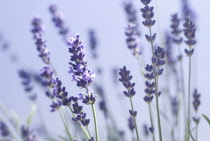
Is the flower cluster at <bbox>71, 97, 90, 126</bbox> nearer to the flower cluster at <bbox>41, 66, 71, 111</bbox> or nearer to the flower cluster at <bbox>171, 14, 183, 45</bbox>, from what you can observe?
the flower cluster at <bbox>41, 66, 71, 111</bbox>

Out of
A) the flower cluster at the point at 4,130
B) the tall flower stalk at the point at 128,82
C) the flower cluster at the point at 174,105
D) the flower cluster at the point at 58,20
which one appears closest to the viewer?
the tall flower stalk at the point at 128,82

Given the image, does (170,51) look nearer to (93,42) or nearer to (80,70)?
(93,42)

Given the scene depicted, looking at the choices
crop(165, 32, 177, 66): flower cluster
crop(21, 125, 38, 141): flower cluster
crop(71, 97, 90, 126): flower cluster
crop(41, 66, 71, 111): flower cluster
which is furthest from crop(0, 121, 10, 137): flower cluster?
crop(165, 32, 177, 66): flower cluster

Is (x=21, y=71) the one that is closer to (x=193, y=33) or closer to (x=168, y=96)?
(x=168, y=96)

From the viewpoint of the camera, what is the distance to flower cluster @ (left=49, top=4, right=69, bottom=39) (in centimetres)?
353

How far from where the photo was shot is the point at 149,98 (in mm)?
2209

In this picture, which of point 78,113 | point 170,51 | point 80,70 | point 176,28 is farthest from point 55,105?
point 170,51

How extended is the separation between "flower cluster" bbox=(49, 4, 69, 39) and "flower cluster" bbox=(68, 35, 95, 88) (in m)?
1.64

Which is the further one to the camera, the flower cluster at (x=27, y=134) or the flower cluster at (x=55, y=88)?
the flower cluster at (x=27, y=134)

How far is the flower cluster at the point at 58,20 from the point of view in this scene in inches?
139

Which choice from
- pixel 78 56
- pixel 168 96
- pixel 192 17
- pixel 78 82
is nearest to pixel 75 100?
pixel 78 82

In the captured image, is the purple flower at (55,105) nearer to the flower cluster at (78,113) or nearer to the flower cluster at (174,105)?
the flower cluster at (78,113)

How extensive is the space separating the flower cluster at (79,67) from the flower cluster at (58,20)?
5.39ft

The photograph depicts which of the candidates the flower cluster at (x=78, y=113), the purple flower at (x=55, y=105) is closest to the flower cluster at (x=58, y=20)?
the purple flower at (x=55, y=105)
